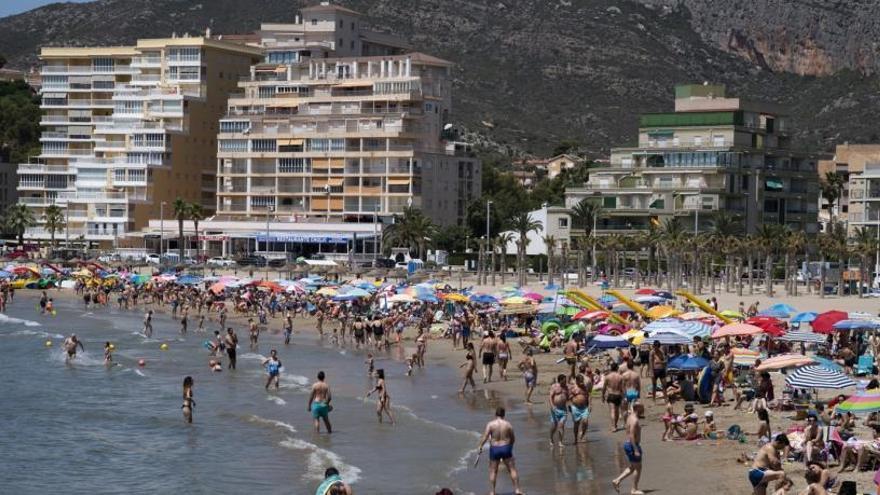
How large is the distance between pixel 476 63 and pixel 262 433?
157732 millimetres

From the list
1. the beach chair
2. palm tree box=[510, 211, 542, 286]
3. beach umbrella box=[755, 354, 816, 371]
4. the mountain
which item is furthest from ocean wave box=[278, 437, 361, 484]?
the mountain

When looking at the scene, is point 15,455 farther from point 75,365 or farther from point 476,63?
point 476,63

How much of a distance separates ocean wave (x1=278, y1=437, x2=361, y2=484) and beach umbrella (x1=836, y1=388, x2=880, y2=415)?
28.0 feet

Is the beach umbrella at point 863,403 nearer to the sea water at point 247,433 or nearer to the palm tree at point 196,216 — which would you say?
the sea water at point 247,433

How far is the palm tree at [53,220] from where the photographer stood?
379 feet

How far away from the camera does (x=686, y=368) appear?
32.2 meters

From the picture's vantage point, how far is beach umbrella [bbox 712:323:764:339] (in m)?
35.1

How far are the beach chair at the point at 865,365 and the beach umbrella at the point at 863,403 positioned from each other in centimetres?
932

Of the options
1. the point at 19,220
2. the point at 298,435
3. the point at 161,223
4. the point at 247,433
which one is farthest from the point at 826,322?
the point at 19,220

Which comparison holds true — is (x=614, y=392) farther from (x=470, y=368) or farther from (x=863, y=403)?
(x=470, y=368)

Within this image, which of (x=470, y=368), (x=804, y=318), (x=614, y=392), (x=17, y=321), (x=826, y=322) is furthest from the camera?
(x=17, y=321)

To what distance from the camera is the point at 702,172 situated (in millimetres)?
90375

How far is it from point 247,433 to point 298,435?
1.36 m

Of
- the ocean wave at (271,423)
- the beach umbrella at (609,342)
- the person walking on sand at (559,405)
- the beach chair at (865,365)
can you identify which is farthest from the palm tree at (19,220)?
the person walking on sand at (559,405)
